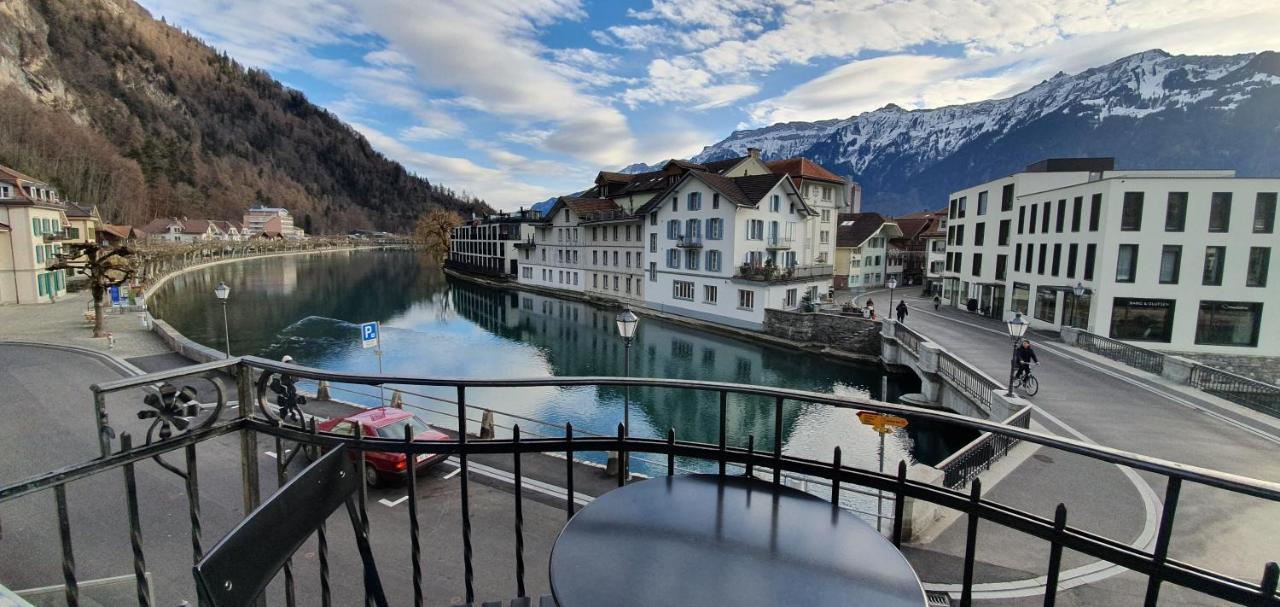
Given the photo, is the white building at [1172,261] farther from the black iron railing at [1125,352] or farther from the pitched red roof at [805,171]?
the pitched red roof at [805,171]

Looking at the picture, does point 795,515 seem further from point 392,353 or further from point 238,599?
point 392,353

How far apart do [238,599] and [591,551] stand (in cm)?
114

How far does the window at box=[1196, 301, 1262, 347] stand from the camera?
2408 cm

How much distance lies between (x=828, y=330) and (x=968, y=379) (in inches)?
510

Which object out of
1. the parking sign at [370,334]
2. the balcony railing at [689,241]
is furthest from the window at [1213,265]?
the parking sign at [370,334]

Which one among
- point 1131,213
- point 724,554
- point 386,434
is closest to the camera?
point 724,554

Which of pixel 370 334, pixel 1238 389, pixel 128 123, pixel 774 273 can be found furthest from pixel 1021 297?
pixel 128 123

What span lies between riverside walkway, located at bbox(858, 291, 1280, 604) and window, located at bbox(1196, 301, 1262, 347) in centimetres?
830

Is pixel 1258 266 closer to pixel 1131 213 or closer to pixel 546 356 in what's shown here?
pixel 1131 213

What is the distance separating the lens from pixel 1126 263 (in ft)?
83.5

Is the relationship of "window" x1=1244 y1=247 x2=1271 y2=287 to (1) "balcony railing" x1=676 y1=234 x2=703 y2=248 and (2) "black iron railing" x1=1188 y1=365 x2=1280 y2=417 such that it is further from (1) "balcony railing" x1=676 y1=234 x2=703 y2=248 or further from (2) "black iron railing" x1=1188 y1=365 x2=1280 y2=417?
(1) "balcony railing" x1=676 y1=234 x2=703 y2=248

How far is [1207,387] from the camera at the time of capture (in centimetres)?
1717

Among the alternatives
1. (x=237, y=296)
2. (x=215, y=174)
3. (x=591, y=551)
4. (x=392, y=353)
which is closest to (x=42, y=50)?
(x=215, y=174)

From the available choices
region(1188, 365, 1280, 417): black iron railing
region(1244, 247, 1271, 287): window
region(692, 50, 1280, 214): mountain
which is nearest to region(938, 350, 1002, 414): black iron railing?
region(1188, 365, 1280, 417): black iron railing
